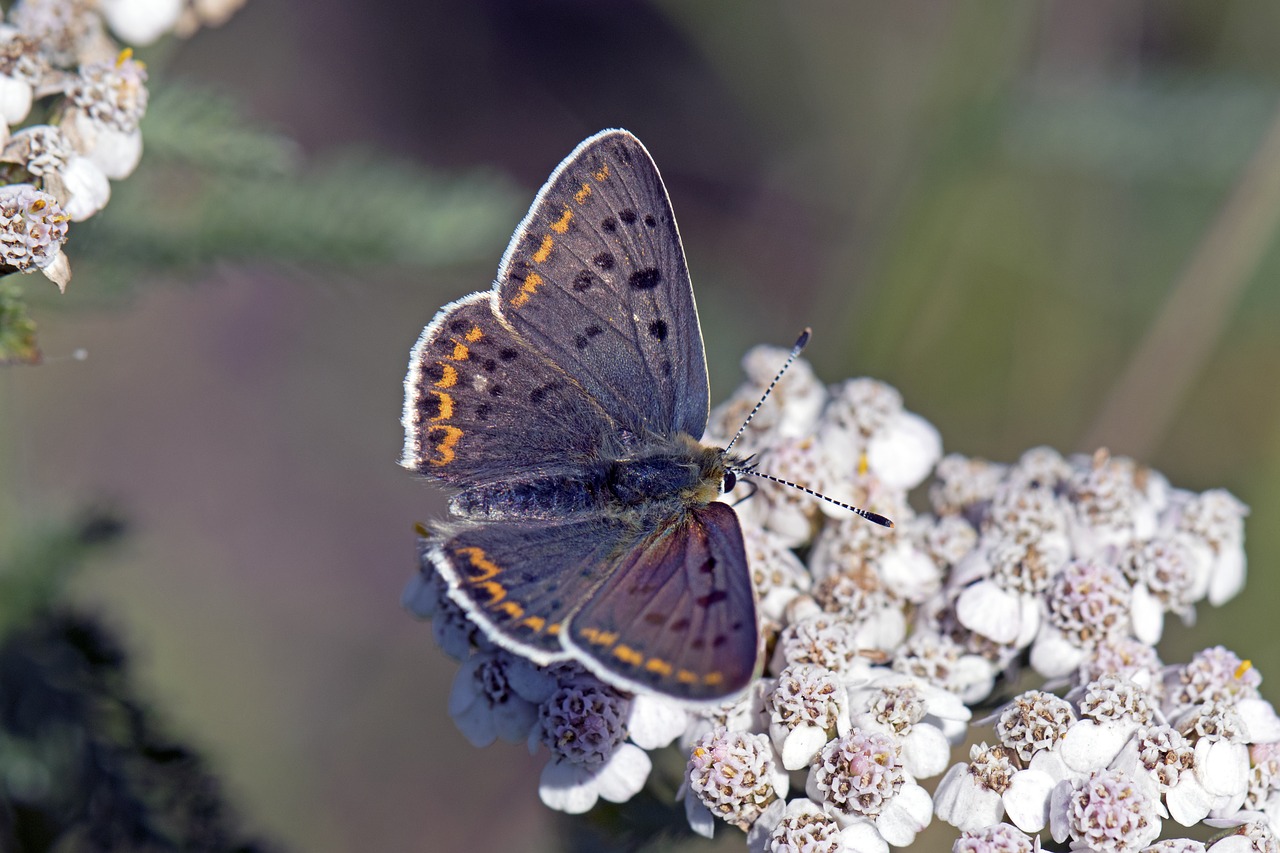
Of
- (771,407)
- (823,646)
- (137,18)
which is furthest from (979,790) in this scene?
(137,18)

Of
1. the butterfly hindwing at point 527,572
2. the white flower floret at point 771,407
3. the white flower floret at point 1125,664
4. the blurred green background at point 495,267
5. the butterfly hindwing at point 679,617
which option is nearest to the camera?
the butterfly hindwing at point 679,617

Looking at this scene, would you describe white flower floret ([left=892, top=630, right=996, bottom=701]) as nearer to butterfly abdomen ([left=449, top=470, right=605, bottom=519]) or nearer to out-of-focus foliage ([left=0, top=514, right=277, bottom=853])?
butterfly abdomen ([left=449, top=470, right=605, bottom=519])

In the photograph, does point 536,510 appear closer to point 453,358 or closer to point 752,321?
point 453,358

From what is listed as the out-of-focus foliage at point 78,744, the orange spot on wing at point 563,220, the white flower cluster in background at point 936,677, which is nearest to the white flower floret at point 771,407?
the white flower cluster in background at point 936,677

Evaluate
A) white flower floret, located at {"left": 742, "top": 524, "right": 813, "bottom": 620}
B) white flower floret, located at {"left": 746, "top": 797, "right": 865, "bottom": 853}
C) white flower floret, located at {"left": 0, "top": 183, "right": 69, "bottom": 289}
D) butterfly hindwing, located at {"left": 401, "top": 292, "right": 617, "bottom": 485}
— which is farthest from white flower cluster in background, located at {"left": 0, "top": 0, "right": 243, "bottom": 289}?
white flower floret, located at {"left": 746, "top": 797, "right": 865, "bottom": 853}

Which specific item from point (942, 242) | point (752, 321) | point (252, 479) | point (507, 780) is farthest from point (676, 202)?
point (507, 780)

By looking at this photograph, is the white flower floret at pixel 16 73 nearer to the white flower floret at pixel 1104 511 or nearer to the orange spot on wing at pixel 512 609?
the orange spot on wing at pixel 512 609

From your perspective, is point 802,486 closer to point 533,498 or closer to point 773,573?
point 773,573
